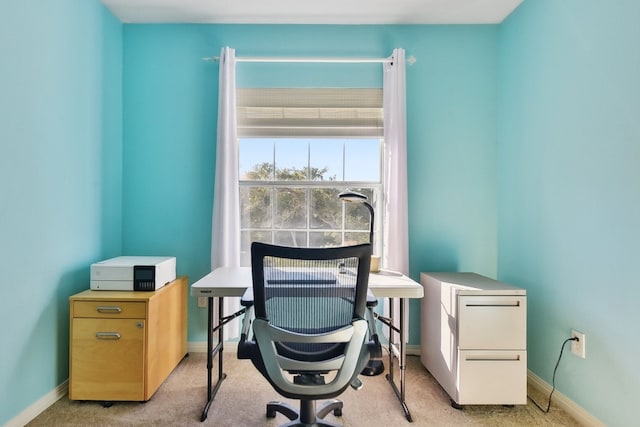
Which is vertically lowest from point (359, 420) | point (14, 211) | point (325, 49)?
point (359, 420)

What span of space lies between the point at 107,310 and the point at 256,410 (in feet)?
3.46

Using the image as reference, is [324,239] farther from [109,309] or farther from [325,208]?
[109,309]

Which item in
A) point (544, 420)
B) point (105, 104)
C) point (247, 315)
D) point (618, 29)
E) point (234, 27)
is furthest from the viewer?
point (234, 27)

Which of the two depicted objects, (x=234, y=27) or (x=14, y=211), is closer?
(x=14, y=211)

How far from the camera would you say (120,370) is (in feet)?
6.25

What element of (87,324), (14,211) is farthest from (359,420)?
(14,211)

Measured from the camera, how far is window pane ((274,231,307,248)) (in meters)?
2.70

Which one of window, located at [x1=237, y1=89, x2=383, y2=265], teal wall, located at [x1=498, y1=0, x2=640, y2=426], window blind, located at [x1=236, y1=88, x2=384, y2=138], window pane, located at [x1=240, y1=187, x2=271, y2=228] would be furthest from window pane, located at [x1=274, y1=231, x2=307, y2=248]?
teal wall, located at [x1=498, y1=0, x2=640, y2=426]

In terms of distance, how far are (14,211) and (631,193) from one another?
121 inches

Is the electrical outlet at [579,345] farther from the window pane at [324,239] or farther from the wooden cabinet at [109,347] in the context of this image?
the wooden cabinet at [109,347]

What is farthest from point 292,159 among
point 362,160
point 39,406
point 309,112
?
point 39,406

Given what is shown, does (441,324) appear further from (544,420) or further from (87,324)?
(87,324)

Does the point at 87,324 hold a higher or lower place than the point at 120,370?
higher

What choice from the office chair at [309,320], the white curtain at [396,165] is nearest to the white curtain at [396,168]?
the white curtain at [396,165]
